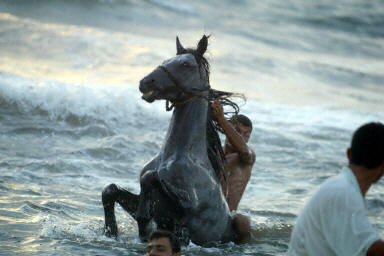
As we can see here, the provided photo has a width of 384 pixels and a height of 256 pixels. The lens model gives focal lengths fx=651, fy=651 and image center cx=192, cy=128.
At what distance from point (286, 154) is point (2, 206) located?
6.46 meters

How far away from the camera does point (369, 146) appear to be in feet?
9.97

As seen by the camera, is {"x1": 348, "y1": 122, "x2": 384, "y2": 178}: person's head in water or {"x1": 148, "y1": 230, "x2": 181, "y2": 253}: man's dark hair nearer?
{"x1": 348, "y1": 122, "x2": 384, "y2": 178}: person's head in water

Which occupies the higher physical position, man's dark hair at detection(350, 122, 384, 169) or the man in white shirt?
man's dark hair at detection(350, 122, 384, 169)

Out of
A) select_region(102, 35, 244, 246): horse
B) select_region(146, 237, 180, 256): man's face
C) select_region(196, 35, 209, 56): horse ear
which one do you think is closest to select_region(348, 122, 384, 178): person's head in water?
select_region(146, 237, 180, 256): man's face

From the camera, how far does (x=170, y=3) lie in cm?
2609

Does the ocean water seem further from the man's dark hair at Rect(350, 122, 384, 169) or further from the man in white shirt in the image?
the man's dark hair at Rect(350, 122, 384, 169)

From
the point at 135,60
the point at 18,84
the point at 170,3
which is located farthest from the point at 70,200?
the point at 170,3

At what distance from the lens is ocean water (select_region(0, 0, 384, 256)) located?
6.45 meters

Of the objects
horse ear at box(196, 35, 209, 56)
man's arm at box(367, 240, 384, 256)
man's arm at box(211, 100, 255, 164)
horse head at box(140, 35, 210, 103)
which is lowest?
man's arm at box(367, 240, 384, 256)

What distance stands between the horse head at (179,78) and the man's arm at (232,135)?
0.21m

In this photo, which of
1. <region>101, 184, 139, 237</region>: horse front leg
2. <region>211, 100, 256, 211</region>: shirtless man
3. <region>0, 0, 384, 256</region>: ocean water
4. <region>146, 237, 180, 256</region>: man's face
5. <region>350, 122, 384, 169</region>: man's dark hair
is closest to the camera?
<region>350, 122, 384, 169</region>: man's dark hair

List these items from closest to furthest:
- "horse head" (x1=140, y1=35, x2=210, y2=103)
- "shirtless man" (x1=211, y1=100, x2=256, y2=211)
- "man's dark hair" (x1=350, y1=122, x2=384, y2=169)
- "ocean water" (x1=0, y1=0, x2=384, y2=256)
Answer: "man's dark hair" (x1=350, y1=122, x2=384, y2=169) → "horse head" (x1=140, y1=35, x2=210, y2=103) → "shirtless man" (x1=211, y1=100, x2=256, y2=211) → "ocean water" (x1=0, y1=0, x2=384, y2=256)

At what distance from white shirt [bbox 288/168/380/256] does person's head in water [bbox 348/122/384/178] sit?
9 centimetres

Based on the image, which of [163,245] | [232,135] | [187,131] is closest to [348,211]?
[163,245]
